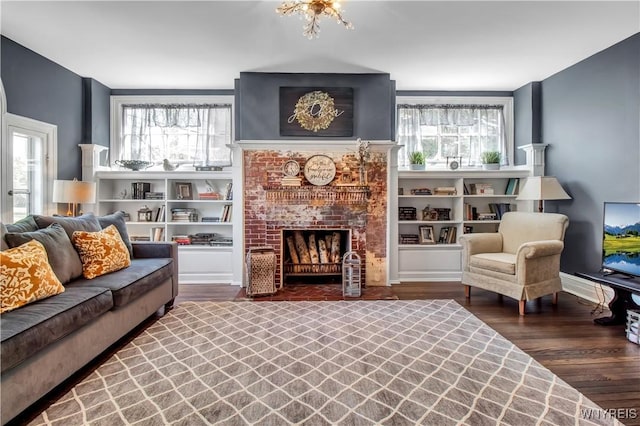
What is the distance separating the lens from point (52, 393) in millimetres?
1945

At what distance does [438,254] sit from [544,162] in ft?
6.14

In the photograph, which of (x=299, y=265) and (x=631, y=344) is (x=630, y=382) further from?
(x=299, y=265)

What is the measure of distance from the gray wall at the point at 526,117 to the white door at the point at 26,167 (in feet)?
19.6

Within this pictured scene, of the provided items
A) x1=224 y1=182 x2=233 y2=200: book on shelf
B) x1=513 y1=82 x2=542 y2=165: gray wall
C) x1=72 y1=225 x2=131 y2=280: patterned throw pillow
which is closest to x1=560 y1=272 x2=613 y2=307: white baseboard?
x1=513 y1=82 x2=542 y2=165: gray wall

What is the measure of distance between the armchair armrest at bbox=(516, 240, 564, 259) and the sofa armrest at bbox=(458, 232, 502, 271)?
0.58 metres

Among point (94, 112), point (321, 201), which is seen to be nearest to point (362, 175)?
point (321, 201)

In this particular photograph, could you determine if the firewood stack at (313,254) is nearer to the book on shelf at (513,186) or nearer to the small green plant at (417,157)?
the small green plant at (417,157)

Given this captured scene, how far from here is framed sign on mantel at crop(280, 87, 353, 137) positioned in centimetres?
425

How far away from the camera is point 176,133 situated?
489cm

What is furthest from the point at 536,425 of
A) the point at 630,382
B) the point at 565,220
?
the point at 565,220

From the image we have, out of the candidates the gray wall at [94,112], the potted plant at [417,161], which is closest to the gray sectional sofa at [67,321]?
the gray wall at [94,112]

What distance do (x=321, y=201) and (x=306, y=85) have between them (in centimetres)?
148

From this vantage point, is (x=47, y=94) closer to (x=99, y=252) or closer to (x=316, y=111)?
(x=99, y=252)

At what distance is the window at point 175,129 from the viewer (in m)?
4.87
